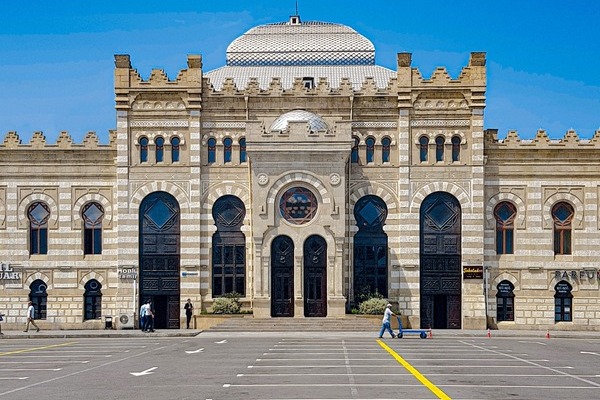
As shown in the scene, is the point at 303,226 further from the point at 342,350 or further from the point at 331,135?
the point at 342,350

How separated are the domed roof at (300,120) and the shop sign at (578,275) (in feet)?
52.5

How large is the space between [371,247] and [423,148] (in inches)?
258

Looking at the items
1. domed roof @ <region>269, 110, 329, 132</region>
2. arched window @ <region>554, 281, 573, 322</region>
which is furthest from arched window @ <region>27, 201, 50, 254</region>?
arched window @ <region>554, 281, 573, 322</region>

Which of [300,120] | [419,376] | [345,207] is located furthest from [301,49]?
[419,376]

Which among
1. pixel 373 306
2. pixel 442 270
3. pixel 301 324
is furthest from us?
pixel 442 270

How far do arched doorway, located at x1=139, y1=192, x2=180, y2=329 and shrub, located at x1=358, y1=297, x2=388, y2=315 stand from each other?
10943mm

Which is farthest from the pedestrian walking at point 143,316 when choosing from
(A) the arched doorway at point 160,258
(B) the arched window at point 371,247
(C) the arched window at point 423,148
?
(C) the arched window at point 423,148

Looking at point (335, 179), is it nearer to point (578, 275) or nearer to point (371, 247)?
point (371, 247)

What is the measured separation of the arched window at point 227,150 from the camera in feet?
194

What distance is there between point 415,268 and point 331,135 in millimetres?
9211

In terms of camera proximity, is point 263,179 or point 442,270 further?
point 442,270

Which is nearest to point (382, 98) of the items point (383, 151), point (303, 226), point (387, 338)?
point (383, 151)

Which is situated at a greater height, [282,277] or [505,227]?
[505,227]

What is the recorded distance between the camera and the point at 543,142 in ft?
193
